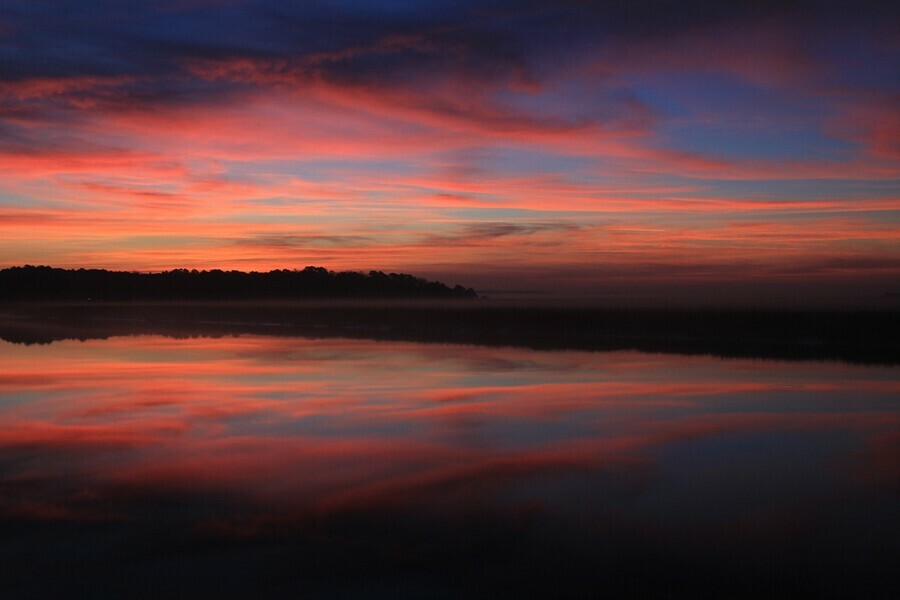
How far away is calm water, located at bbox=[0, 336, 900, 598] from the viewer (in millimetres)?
6215

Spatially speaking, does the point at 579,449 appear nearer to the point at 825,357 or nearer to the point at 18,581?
the point at 18,581

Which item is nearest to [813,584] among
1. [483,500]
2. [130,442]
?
[483,500]

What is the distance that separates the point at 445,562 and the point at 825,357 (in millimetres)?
23960

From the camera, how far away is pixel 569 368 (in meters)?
22.8

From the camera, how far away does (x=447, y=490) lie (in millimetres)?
8672

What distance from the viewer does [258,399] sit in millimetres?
16047

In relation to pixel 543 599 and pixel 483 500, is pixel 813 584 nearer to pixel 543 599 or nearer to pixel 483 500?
pixel 543 599

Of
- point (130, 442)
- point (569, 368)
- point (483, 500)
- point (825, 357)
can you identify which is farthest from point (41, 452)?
point (825, 357)

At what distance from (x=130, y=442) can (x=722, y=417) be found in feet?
30.0

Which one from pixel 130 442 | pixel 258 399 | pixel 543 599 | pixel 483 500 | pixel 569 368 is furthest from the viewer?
pixel 569 368

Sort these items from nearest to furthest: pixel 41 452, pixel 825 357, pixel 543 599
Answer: pixel 543 599 < pixel 41 452 < pixel 825 357

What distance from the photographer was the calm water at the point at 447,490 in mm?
6215

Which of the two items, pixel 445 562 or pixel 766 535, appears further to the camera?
pixel 766 535

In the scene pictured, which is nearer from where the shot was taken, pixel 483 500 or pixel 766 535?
pixel 766 535
